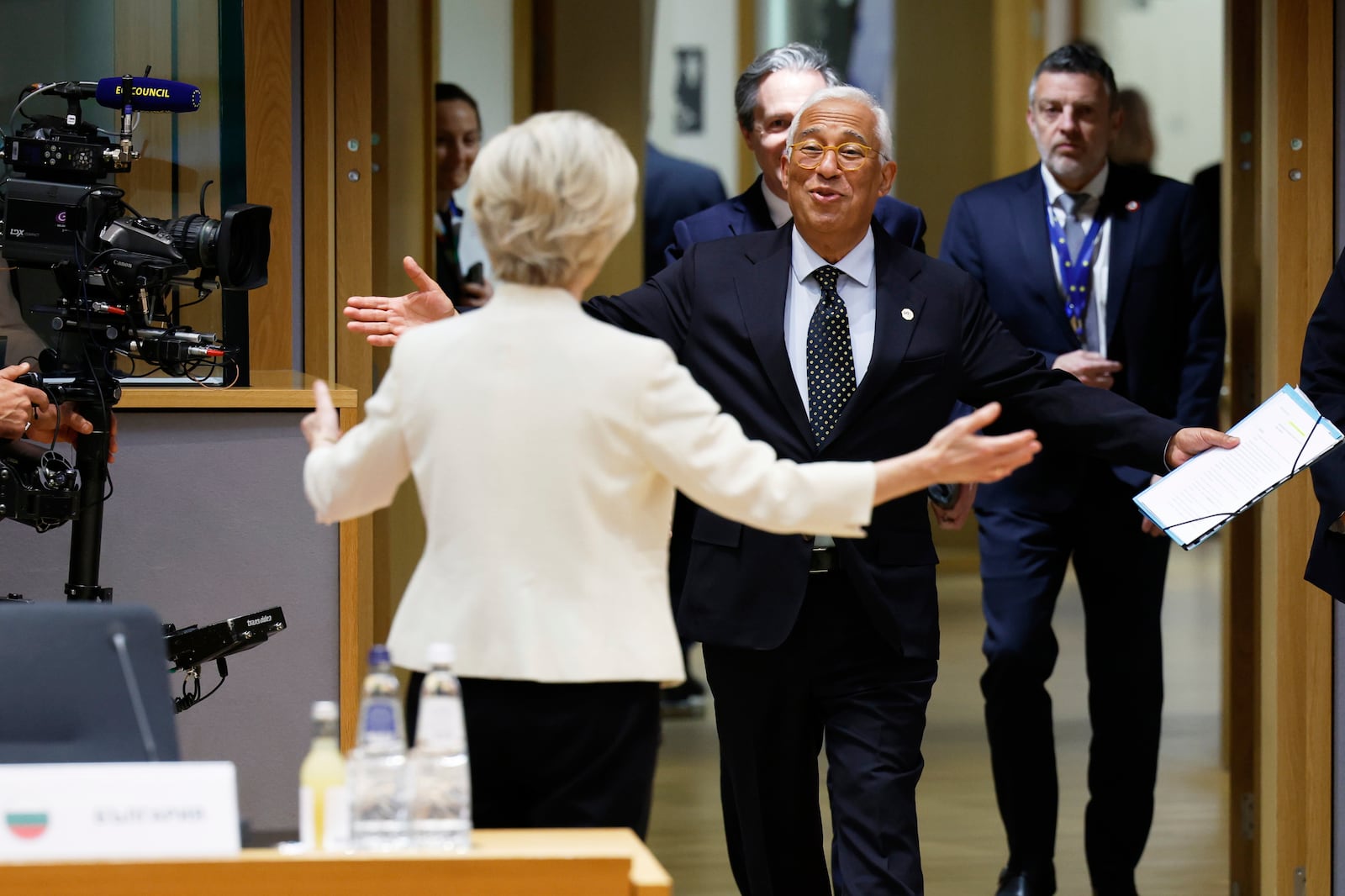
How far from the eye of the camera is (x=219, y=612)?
3865 mm

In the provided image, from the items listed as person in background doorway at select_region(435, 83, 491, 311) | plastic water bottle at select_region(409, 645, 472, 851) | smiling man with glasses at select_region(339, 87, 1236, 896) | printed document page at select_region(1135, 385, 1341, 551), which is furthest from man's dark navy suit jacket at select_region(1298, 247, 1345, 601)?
person in background doorway at select_region(435, 83, 491, 311)

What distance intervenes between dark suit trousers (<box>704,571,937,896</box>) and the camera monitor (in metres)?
1.37

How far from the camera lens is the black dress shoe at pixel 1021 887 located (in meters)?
4.42

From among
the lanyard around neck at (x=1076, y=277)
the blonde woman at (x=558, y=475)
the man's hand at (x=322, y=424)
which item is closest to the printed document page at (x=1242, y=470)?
the blonde woman at (x=558, y=475)

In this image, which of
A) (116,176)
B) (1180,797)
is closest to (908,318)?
(116,176)

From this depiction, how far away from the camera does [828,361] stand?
338 centimetres

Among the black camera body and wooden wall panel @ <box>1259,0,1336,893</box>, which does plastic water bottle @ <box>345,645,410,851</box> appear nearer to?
the black camera body

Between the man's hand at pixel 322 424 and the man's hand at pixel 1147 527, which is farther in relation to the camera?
the man's hand at pixel 1147 527

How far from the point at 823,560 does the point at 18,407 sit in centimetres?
143

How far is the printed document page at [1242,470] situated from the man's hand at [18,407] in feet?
6.35

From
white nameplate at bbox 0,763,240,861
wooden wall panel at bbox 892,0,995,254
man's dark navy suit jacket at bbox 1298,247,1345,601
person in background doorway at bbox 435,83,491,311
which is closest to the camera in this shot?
white nameplate at bbox 0,763,240,861

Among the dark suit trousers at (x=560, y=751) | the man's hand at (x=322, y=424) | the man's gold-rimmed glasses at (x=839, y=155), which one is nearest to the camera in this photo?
the dark suit trousers at (x=560, y=751)

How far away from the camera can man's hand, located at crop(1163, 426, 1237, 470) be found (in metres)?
3.40

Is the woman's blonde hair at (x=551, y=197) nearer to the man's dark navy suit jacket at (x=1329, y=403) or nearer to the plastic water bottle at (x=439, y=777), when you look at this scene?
the plastic water bottle at (x=439, y=777)
